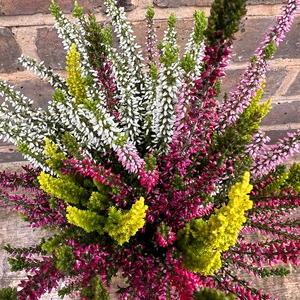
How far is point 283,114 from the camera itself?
3.92 ft


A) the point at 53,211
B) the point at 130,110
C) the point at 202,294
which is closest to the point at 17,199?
the point at 53,211

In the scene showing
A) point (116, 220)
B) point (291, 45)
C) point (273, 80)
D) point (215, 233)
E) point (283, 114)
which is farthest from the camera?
point (283, 114)

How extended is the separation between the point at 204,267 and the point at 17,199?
0.45m

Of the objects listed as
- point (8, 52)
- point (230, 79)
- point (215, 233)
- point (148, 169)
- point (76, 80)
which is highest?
point (230, 79)

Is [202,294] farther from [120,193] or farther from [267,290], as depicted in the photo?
[267,290]

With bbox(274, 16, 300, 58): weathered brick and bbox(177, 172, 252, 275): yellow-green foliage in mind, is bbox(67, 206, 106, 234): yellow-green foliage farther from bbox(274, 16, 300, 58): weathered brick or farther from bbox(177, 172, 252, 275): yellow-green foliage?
bbox(274, 16, 300, 58): weathered brick

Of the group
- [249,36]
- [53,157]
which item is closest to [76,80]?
[53,157]

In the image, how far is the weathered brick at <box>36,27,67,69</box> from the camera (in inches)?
33.1

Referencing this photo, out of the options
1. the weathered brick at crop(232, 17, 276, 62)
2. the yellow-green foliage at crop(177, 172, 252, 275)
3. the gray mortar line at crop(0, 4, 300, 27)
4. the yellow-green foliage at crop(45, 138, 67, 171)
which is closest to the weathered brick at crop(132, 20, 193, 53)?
the gray mortar line at crop(0, 4, 300, 27)

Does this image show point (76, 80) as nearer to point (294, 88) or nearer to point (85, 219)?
point (85, 219)

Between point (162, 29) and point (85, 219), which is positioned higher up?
point (162, 29)

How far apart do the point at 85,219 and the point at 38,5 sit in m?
0.52

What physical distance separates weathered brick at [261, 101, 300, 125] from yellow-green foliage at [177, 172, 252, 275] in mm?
712

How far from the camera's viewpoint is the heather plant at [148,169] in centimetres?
55
